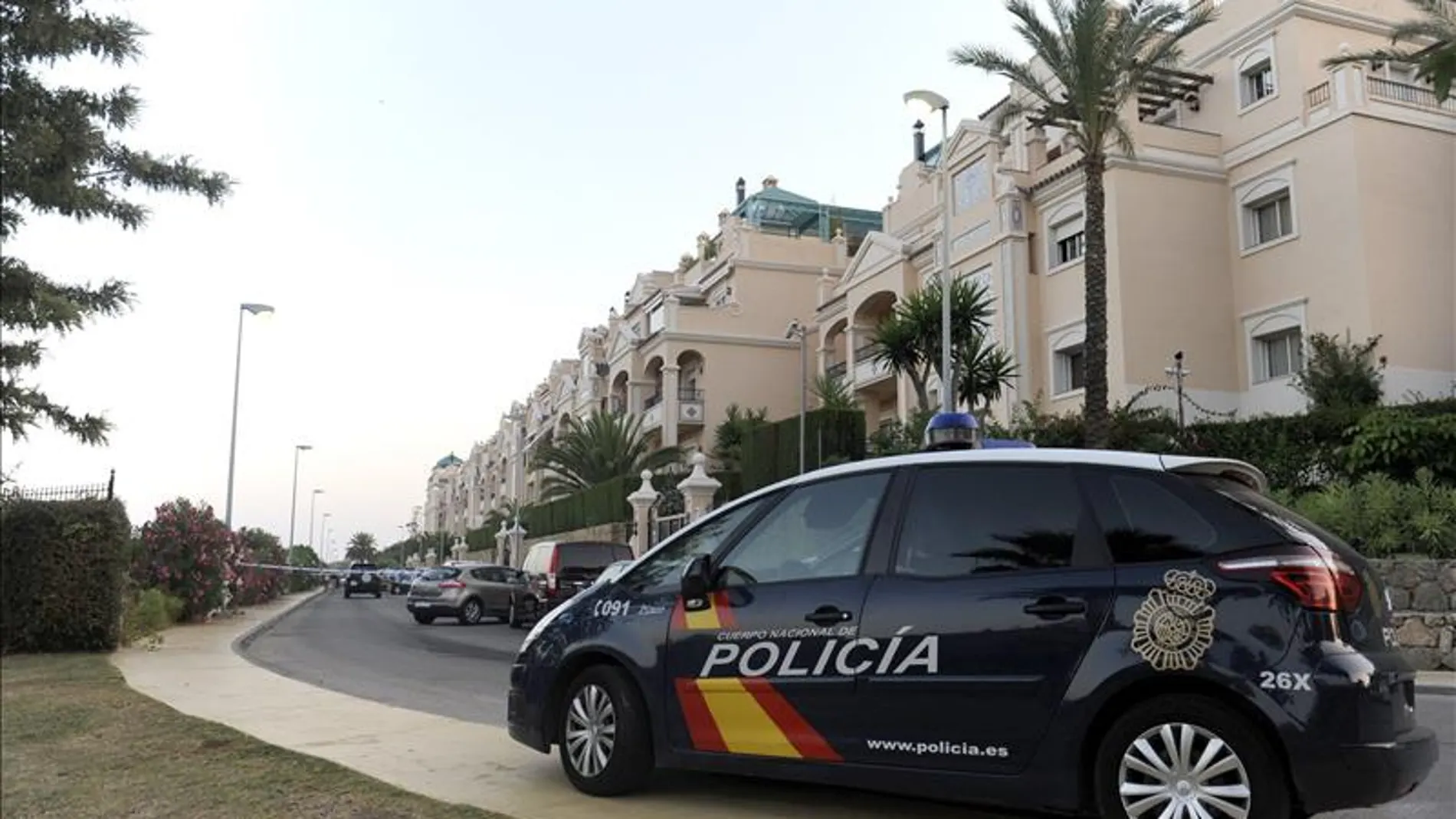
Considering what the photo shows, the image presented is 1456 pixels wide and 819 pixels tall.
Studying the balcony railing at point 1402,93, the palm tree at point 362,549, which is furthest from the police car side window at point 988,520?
the palm tree at point 362,549

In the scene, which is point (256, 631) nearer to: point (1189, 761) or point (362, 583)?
point (1189, 761)

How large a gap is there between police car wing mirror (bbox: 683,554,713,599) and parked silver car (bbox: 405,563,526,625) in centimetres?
2138

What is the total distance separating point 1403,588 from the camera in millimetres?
14531

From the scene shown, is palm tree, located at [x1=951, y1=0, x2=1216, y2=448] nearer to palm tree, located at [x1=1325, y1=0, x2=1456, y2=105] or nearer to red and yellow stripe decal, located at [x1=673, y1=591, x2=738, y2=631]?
palm tree, located at [x1=1325, y1=0, x2=1456, y2=105]

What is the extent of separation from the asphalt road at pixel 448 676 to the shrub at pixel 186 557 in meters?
1.61

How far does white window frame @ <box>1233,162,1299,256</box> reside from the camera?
26219mm

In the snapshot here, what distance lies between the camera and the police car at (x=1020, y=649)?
4.27 meters

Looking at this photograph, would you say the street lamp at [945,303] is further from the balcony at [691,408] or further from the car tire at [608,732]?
the balcony at [691,408]

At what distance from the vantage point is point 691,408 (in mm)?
48969

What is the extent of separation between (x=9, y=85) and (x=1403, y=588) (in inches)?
626

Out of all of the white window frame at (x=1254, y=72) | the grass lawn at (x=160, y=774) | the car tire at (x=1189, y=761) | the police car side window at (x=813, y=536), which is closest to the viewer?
the car tire at (x=1189, y=761)

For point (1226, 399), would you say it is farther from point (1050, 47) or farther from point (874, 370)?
point (874, 370)

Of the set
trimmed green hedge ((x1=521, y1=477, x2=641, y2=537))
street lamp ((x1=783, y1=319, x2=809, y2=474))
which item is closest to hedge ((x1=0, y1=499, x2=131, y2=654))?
trimmed green hedge ((x1=521, y1=477, x2=641, y2=537))

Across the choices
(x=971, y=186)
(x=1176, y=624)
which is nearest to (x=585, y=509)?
(x=971, y=186)
